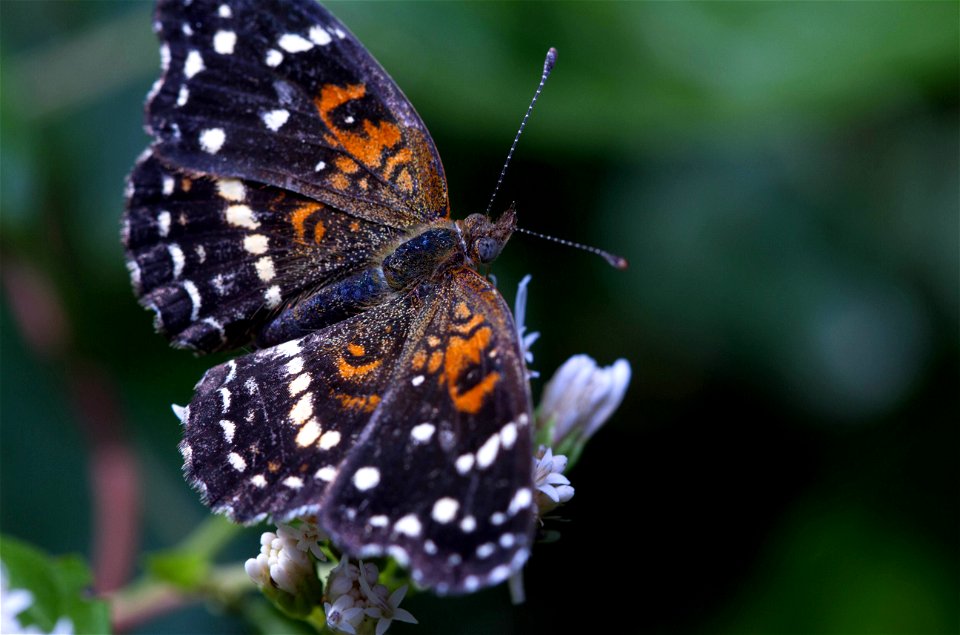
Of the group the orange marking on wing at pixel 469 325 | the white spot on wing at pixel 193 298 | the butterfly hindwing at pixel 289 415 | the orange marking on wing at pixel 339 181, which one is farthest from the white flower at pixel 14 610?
the orange marking on wing at pixel 339 181

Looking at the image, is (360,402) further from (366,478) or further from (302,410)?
(366,478)

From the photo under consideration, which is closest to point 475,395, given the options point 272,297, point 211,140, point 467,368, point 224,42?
point 467,368

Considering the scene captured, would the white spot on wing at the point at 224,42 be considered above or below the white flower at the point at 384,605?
above

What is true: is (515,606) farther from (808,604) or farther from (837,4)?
(837,4)

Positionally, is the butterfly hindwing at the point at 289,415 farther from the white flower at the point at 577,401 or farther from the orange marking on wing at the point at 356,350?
the white flower at the point at 577,401

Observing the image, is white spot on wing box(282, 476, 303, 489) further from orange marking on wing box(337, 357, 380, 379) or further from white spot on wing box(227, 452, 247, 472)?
orange marking on wing box(337, 357, 380, 379)

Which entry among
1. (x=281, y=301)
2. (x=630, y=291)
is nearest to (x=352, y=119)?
(x=281, y=301)
